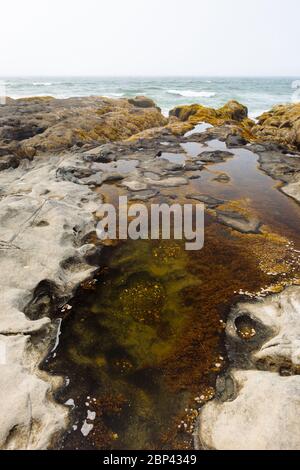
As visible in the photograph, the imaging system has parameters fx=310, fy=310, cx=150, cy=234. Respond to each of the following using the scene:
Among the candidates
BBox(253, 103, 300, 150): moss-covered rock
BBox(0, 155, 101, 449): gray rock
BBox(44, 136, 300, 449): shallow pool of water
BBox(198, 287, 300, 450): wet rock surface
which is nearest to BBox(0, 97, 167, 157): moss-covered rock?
BBox(0, 155, 101, 449): gray rock

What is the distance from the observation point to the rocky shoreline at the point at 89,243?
24.7ft

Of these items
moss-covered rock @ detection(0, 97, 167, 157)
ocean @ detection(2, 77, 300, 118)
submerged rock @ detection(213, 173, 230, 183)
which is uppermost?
ocean @ detection(2, 77, 300, 118)

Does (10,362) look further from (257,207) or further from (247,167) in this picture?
(247,167)

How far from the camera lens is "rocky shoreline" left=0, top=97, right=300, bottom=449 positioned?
7520 mm

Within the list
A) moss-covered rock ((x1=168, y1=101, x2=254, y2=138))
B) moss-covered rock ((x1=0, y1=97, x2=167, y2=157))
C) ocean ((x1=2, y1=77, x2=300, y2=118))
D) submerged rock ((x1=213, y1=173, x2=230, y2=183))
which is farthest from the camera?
ocean ((x1=2, y1=77, x2=300, y2=118))

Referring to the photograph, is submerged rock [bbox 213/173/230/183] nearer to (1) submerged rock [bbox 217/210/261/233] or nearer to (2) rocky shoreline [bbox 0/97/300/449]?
(2) rocky shoreline [bbox 0/97/300/449]

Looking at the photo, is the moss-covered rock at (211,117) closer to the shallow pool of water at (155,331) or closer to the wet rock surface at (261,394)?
the shallow pool of water at (155,331)

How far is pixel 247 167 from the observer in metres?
26.7

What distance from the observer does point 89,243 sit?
15.4m

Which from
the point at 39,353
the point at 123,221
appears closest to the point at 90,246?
the point at 123,221

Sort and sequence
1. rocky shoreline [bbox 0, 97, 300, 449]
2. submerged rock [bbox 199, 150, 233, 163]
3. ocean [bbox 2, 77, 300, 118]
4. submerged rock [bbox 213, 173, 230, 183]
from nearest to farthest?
rocky shoreline [bbox 0, 97, 300, 449], submerged rock [bbox 213, 173, 230, 183], submerged rock [bbox 199, 150, 233, 163], ocean [bbox 2, 77, 300, 118]

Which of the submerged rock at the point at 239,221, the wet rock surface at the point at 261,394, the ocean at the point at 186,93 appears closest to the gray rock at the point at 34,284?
the wet rock surface at the point at 261,394

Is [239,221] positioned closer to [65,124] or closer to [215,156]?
[215,156]

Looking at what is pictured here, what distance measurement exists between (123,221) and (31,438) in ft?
39.3
